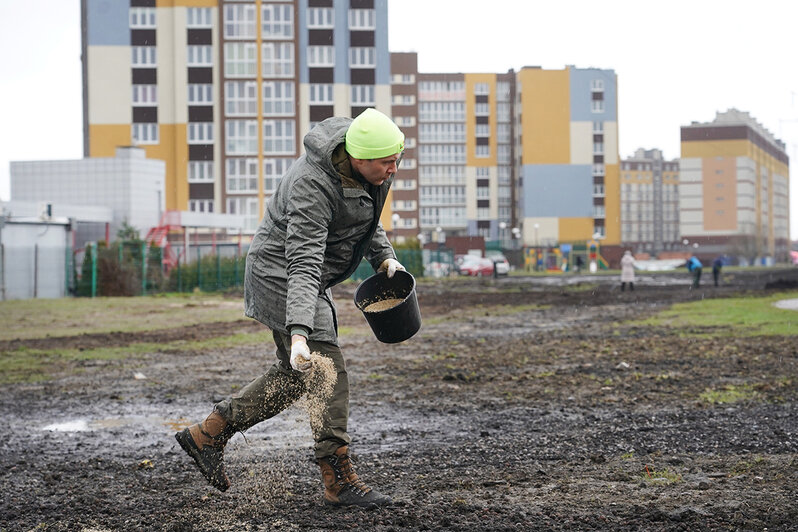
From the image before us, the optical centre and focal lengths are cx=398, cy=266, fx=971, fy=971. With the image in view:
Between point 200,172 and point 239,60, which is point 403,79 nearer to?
point 239,60

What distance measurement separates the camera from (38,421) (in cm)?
728

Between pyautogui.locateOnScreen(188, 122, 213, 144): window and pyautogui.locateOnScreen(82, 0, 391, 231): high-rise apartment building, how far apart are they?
79 millimetres

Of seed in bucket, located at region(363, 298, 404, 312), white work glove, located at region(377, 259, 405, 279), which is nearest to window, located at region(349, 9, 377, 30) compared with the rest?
seed in bucket, located at region(363, 298, 404, 312)

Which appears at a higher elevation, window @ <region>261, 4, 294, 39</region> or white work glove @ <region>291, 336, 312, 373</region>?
window @ <region>261, 4, 294, 39</region>

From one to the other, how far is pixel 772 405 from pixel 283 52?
232 feet

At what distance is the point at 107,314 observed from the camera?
22.4 metres

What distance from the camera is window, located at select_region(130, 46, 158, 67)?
7581 centimetres

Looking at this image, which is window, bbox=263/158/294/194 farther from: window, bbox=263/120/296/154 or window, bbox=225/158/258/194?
window, bbox=263/120/296/154

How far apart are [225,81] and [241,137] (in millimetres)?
4459

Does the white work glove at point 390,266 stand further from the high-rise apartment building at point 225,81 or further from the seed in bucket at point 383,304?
the high-rise apartment building at point 225,81

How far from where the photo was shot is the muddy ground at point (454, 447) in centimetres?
418

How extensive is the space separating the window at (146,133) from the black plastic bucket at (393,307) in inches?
2960

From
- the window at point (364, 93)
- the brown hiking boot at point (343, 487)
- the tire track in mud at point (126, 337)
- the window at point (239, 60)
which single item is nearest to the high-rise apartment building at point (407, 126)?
the window at point (364, 93)

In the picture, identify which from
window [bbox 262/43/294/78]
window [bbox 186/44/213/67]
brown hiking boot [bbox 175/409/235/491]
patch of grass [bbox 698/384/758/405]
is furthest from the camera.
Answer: window [bbox 186/44/213/67]
